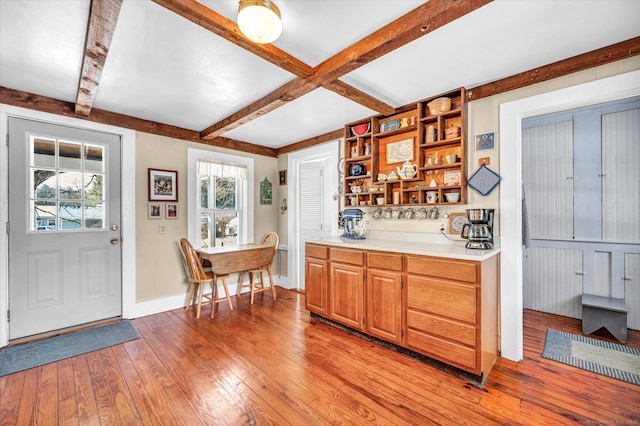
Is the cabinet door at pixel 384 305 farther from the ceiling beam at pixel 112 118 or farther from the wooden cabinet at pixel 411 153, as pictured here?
the ceiling beam at pixel 112 118

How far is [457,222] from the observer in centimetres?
258

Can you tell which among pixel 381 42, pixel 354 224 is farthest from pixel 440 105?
pixel 354 224

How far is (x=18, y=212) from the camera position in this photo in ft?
8.50

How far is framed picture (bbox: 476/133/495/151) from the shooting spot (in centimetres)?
238

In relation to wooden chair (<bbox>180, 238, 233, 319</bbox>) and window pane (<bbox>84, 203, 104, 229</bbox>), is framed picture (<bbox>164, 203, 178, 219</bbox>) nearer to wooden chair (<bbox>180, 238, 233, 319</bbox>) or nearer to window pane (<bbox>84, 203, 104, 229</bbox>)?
wooden chair (<bbox>180, 238, 233, 319</bbox>)

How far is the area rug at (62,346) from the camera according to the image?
7.33 feet

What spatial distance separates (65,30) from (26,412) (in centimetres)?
231

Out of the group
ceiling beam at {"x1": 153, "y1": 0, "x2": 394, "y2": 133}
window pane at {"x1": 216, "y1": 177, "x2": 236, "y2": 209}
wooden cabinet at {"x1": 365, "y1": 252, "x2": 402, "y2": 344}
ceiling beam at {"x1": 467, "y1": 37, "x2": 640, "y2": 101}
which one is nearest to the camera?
ceiling beam at {"x1": 153, "y1": 0, "x2": 394, "y2": 133}

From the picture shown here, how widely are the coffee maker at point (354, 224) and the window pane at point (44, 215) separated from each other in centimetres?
298

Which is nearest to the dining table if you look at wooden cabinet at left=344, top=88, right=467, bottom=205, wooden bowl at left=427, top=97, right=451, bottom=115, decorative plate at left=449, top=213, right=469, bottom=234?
wooden cabinet at left=344, top=88, right=467, bottom=205

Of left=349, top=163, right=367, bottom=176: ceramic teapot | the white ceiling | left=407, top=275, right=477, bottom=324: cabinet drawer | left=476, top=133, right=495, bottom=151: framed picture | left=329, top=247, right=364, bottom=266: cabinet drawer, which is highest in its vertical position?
the white ceiling

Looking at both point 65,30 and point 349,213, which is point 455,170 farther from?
point 65,30

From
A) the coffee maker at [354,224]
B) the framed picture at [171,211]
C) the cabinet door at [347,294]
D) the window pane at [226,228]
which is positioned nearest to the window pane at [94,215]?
the framed picture at [171,211]

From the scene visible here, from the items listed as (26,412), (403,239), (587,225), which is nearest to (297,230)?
(403,239)
